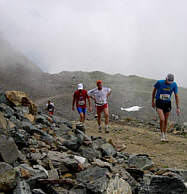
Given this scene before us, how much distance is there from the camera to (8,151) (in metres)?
3.52

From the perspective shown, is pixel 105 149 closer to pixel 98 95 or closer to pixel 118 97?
pixel 98 95

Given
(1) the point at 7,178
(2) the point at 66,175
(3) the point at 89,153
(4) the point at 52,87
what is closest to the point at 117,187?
(2) the point at 66,175

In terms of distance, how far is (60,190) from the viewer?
2.98 metres

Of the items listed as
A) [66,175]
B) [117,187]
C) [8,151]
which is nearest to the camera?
[117,187]

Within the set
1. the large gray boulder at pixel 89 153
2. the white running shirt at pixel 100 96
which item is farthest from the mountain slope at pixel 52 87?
the large gray boulder at pixel 89 153

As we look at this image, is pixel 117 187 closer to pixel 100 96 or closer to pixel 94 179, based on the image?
pixel 94 179

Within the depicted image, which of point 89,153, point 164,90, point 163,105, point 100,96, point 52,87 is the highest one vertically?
point 52,87

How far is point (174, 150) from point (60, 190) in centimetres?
506

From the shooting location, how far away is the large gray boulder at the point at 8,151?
3.43 metres

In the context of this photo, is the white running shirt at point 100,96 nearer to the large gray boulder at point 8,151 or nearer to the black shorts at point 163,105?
the black shorts at point 163,105

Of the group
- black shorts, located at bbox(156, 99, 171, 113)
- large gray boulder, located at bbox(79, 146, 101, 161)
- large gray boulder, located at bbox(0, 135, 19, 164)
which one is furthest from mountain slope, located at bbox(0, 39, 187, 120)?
large gray boulder, located at bbox(0, 135, 19, 164)

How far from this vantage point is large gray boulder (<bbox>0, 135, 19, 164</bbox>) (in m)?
3.43

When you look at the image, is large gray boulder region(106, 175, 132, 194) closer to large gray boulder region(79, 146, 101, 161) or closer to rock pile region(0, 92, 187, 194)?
rock pile region(0, 92, 187, 194)

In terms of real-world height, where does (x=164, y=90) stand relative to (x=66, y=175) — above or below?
above
